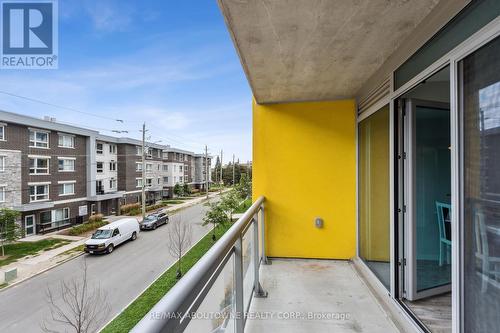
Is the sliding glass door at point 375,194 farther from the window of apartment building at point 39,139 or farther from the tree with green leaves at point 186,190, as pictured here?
the tree with green leaves at point 186,190

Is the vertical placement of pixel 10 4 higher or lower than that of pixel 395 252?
higher

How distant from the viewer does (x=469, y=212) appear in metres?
1.24

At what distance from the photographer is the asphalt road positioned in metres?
5.54

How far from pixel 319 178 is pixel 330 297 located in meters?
1.55

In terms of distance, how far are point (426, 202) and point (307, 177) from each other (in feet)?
4.72

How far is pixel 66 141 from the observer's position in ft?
45.0

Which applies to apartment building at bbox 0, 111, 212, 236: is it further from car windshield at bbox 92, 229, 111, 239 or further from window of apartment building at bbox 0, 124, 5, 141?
car windshield at bbox 92, 229, 111, 239

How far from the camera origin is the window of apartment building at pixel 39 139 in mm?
11842

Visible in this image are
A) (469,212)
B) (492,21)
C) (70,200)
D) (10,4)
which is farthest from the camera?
(70,200)

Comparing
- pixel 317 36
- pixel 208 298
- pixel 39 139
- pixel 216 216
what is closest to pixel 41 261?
pixel 216 216

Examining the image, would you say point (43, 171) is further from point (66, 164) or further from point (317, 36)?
point (317, 36)

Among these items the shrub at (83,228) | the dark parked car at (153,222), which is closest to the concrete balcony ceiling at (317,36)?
the dark parked car at (153,222)

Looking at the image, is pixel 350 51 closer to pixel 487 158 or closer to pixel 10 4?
pixel 487 158

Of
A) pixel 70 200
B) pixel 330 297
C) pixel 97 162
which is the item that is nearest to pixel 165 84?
pixel 97 162
